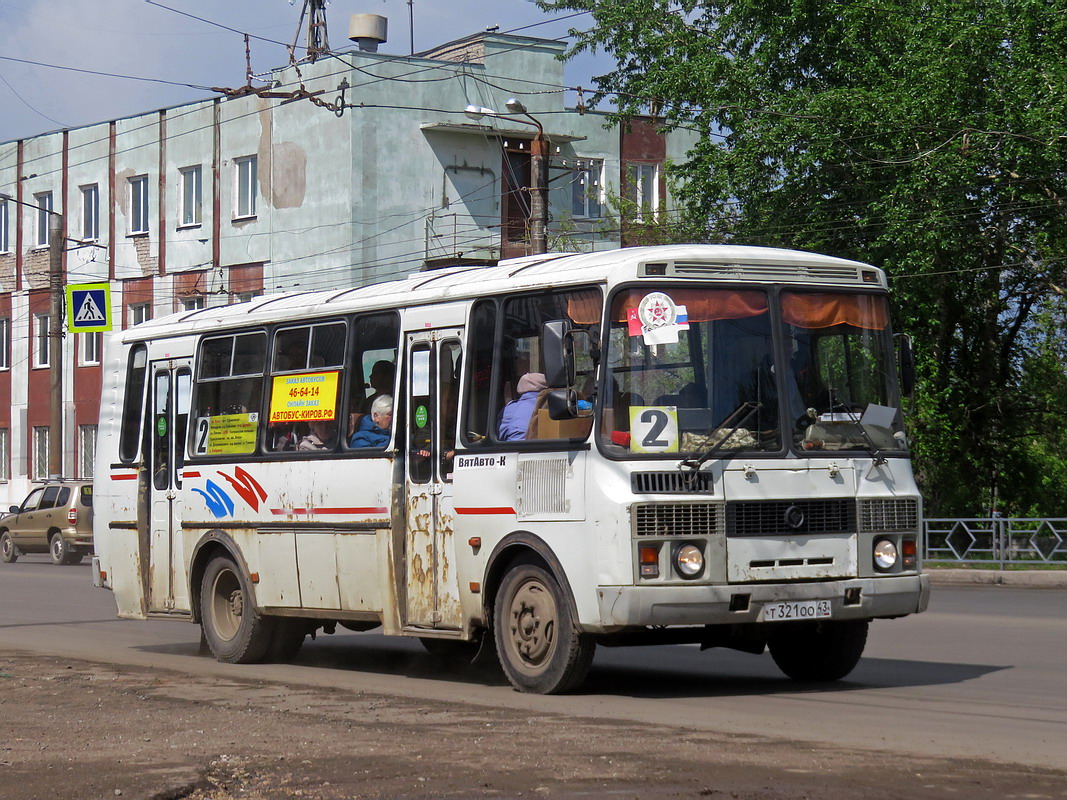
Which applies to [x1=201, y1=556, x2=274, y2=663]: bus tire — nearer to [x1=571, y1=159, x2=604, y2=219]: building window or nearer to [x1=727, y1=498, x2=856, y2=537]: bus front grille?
[x1=727, y1=498, x2=856, y2=537]: bus front grille

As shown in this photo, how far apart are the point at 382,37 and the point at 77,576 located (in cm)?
2178

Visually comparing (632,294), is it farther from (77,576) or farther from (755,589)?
(77,576)

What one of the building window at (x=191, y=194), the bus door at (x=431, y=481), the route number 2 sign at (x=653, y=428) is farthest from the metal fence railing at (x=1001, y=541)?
the building window at (x=191, y=194)

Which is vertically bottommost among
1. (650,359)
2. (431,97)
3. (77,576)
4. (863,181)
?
(77,576)

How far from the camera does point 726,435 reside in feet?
34.1

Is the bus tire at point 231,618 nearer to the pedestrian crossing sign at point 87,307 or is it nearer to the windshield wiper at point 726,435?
the windshield wiper at point 726,435

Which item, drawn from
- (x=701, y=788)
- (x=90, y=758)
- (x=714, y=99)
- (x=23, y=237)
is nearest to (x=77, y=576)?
(x=714, y=99)

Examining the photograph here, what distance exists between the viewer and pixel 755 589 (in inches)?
406

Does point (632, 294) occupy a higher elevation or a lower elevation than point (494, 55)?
lower

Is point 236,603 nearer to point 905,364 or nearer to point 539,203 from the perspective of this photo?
point 905,364

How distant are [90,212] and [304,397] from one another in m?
40.9

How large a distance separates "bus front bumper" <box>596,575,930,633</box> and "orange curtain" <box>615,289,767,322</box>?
1.67 metres

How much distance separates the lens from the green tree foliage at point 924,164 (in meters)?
27.8

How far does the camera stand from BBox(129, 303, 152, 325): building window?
49.5m
